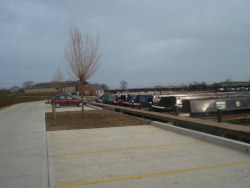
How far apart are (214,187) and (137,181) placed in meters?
1.40

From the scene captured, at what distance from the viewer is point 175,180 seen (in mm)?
4906

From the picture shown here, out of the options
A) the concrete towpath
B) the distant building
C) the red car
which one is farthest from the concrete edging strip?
the distant building

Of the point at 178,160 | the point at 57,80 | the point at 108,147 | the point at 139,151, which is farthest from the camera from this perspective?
the point at 57,80

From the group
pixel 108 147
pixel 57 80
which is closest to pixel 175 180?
pixel 108 147

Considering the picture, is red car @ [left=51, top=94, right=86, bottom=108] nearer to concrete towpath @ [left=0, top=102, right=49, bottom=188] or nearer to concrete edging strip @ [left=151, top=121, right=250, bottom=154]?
concrete towpath @ [left=0, top=102, right=49, bottom=188]

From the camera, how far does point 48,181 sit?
504 cm

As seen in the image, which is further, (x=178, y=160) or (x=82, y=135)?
(x=82, y=135)

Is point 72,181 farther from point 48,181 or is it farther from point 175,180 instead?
point 175,180

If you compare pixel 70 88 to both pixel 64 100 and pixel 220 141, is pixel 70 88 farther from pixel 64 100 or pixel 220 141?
pixel 220 141

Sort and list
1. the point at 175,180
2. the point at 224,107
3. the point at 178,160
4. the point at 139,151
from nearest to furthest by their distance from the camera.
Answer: the point at 175,180, the point at 178,160, the point at 139,151, the point at 224,107

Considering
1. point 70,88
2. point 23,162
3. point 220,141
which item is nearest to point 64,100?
point 23,162

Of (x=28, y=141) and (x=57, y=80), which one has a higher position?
(x=57, y=80)

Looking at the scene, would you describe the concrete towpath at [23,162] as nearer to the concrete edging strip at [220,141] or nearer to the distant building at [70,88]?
the concrete edging strip at [220,141]

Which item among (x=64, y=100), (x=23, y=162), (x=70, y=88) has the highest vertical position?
(x=70, y=88)
